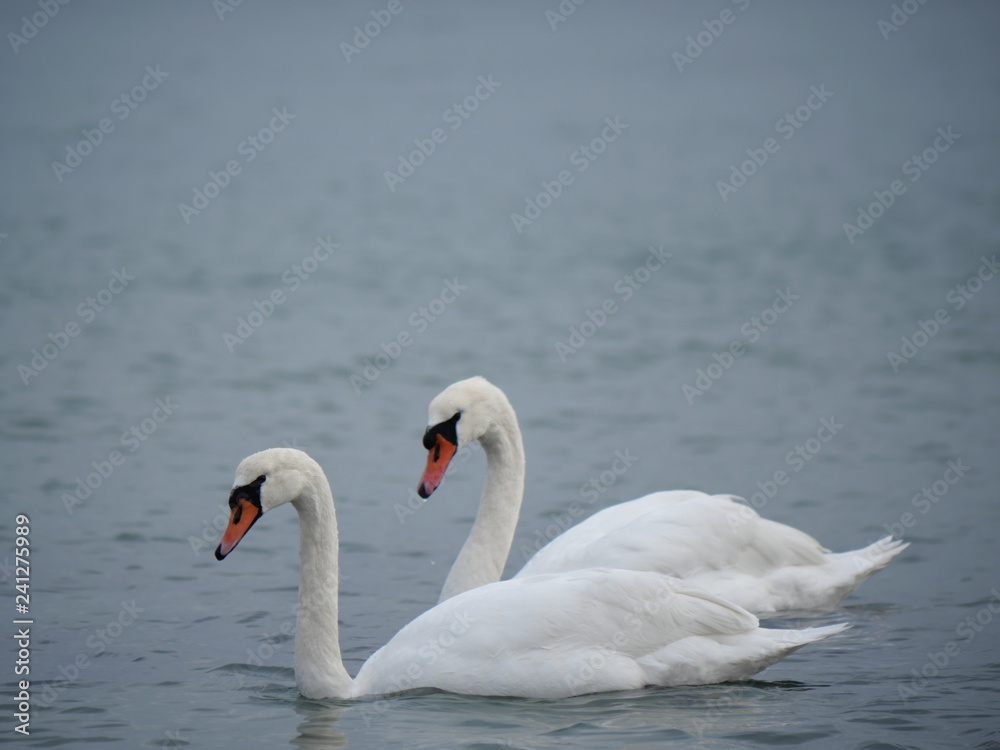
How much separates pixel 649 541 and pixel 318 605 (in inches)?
92.0

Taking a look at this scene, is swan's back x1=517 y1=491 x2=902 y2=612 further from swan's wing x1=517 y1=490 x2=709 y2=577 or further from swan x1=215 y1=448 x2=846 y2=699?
swan x1=215 y1=448 x2=846 y2=699

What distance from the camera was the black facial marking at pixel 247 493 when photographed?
7348 millimetres

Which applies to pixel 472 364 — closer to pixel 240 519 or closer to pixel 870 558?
pixel 870 558

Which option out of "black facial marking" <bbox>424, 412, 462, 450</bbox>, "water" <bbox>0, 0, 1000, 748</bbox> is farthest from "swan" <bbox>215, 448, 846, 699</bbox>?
"black facial marking" <bbox>424, 412, 462, 450</bbox>

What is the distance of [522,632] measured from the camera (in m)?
7.27

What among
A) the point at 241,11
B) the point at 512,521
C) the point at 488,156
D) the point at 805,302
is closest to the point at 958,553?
the point at 512,521

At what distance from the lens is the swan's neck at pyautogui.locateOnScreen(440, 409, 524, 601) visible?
8812 millimetres

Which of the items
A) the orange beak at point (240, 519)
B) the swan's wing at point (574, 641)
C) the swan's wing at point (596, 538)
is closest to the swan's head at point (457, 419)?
the swan's wing at point (596, 538)

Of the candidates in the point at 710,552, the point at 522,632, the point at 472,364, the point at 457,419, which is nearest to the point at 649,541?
the point at 710,552

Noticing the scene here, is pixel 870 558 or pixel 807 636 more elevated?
pixel 870 558

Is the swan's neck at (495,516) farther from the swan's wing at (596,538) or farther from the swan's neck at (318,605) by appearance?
the swan's neck at (318,605)

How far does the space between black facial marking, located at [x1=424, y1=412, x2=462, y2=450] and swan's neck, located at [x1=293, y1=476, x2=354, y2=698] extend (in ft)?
3.81

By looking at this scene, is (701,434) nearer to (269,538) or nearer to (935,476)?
(935,476)

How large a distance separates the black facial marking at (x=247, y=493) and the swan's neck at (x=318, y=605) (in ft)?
0.89
